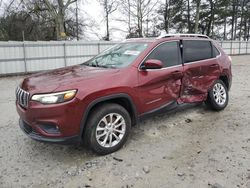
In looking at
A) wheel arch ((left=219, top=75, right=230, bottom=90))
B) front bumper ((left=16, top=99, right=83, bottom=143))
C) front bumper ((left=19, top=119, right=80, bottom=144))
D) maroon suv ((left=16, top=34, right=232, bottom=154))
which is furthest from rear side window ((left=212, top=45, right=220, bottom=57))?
front bumper ((left=19, top=119, right=80, bottom=144))

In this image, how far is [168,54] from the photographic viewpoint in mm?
4141

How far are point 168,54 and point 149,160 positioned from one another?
1.92 meters

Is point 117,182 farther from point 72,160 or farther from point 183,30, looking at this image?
point 183,30

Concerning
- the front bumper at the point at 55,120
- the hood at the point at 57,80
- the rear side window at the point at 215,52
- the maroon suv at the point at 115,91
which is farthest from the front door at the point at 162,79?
the rear side window at the point at 215,52

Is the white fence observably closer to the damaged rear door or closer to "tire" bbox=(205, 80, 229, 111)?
the damaged rear door

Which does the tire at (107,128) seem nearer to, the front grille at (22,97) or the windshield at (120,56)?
the windshield at (120,56)

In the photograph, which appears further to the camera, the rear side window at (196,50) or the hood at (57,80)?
the rear side window at (196,50)

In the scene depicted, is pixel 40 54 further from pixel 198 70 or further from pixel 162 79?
pixel 162 79

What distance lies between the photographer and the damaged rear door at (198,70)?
436 centimetres

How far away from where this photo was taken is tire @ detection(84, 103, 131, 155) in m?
3.15

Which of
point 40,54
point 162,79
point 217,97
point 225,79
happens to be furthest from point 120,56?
point 40,54

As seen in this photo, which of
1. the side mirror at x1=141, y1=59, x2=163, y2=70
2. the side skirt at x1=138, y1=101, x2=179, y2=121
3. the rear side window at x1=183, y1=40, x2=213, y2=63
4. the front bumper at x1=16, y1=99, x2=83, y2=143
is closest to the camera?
the front bumper at x1=16, y1=99, x2=83, y2=143

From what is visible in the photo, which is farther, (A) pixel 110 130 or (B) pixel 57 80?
(A) pixel 110 130

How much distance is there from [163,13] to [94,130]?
32630mm
